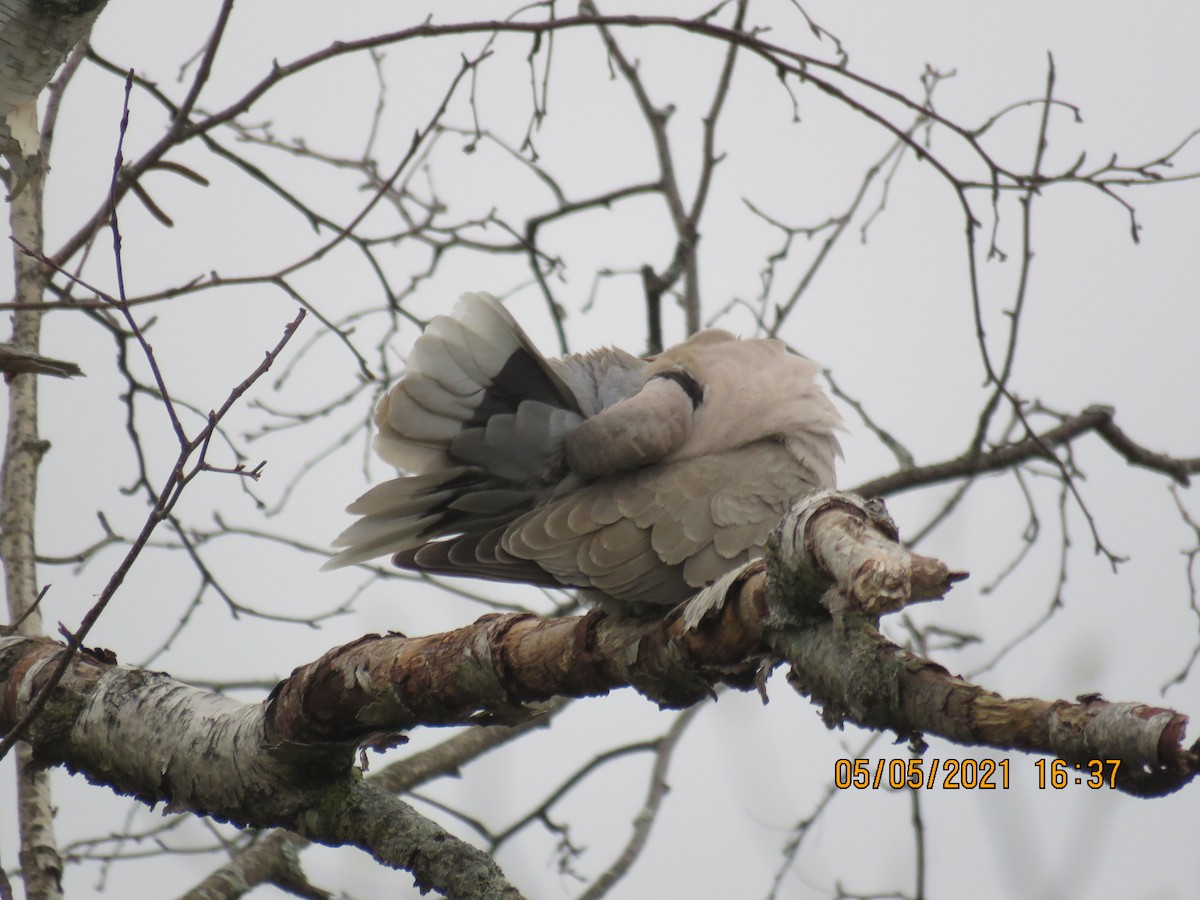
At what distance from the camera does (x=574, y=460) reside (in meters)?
2.81

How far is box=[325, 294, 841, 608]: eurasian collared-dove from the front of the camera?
8.57 feet

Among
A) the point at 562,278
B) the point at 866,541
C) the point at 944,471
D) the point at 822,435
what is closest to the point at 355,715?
the point at 866,541

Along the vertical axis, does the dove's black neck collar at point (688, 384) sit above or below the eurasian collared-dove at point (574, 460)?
above

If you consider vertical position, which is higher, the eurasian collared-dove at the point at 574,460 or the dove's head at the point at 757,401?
the dove's head at the point at 757,401

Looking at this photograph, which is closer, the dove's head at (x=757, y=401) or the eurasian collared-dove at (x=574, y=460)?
the eurasian collared-dove at (x=574, y=460)

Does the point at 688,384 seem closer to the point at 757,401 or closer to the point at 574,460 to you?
the point at 757,401

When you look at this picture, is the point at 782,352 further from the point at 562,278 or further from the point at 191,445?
the point at 191,445

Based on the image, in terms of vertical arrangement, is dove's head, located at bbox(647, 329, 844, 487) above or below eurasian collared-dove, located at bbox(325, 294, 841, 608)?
above

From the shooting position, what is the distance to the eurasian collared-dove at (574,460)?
261 centimetres

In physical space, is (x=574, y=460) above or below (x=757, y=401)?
below

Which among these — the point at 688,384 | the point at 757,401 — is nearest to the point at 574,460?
the point at 688,384

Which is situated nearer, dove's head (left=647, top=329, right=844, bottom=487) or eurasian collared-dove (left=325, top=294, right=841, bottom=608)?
eurasian collared-dove (left=325, top=294, right=841, bottom=608)

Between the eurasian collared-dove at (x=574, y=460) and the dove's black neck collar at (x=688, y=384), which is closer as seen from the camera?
the eurasian collared-dove at (x=574, y=460)

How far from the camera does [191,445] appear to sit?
1.51 m
